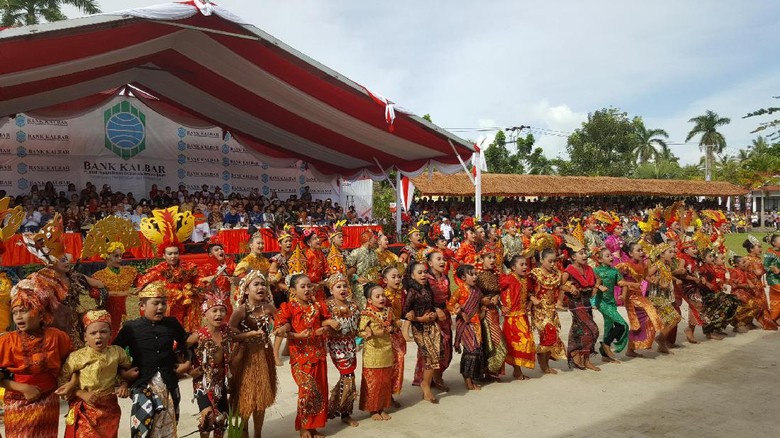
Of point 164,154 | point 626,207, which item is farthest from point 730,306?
point 626,207

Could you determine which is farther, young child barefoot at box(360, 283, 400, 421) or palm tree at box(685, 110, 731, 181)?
palm tree at box(685, 110, 731, 181)

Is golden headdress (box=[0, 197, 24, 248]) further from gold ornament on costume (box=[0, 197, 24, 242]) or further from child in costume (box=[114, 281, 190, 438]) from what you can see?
child in costume (box=[114, 281, 190, 438])

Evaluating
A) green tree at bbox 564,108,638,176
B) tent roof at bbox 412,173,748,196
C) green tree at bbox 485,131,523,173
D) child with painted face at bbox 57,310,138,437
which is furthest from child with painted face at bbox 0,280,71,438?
green tree at bbox 564,108,638,176

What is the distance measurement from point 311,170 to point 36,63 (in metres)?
10.4

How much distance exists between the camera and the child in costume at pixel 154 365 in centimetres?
342

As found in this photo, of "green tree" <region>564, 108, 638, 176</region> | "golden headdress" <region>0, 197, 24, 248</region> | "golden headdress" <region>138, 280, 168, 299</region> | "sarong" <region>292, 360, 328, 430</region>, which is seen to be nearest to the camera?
"golden headdress" <region>138, 280, 168, 299</region>

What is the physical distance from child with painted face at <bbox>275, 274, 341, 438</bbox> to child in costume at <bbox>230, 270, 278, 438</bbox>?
0.21 metres

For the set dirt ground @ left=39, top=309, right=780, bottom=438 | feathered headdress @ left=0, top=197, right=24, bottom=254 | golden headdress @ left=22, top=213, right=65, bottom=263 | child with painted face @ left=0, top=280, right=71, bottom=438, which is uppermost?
feathered headdress @ left=0, top=197, right=24, bottom=254

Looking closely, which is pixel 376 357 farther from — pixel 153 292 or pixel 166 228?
pixel 166 228

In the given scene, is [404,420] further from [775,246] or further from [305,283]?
[775,246]

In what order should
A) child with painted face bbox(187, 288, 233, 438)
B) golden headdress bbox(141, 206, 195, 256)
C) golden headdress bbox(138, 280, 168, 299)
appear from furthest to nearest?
golden headdress bbox(141, 206, 195, 256)
child with painted face bbox(187, 288, 233, 438)
golden headdress bbox(138, 280, 168, 299)

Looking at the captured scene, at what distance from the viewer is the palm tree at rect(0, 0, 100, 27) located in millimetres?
21234

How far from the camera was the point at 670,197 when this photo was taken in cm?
3447

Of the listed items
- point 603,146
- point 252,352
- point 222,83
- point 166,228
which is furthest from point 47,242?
point 603,146
